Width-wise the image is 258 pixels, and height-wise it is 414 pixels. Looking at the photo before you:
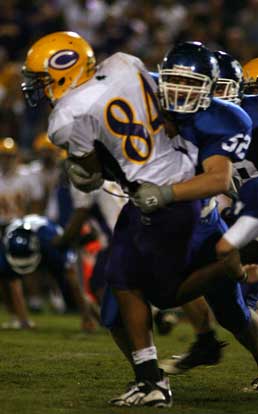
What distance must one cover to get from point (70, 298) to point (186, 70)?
20.2ft

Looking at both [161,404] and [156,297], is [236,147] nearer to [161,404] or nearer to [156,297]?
[156,297]

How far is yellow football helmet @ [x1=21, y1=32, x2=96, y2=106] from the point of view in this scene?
3941 millimetres

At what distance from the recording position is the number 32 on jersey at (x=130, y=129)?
363 centimetres

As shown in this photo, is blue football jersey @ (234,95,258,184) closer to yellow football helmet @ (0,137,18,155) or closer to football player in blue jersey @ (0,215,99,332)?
football player in blue jersey @ (0,215,99,332)

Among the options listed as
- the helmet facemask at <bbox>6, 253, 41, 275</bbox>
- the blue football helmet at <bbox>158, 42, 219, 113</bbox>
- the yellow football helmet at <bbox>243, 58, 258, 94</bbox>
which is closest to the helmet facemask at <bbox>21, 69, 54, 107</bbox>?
the blue football helmet at <bbox>158, 42, 219, 113</bbox>

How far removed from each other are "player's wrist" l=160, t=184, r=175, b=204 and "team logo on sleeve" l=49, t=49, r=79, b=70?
73cm

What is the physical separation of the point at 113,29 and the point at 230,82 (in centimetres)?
696

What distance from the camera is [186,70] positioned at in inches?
144

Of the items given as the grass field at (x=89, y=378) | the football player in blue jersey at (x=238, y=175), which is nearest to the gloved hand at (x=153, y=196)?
the football player in blue jersey at (x=238, y=175)

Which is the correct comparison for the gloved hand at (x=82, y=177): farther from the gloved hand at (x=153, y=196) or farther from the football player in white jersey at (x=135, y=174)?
the gloved hand at (x=153, y=196)

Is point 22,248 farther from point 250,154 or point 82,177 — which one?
point 82,177

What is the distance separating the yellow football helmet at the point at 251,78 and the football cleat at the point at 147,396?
1.65m

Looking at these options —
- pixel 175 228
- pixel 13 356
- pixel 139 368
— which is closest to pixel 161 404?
pixel 139 368

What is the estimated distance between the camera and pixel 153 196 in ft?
11.5
